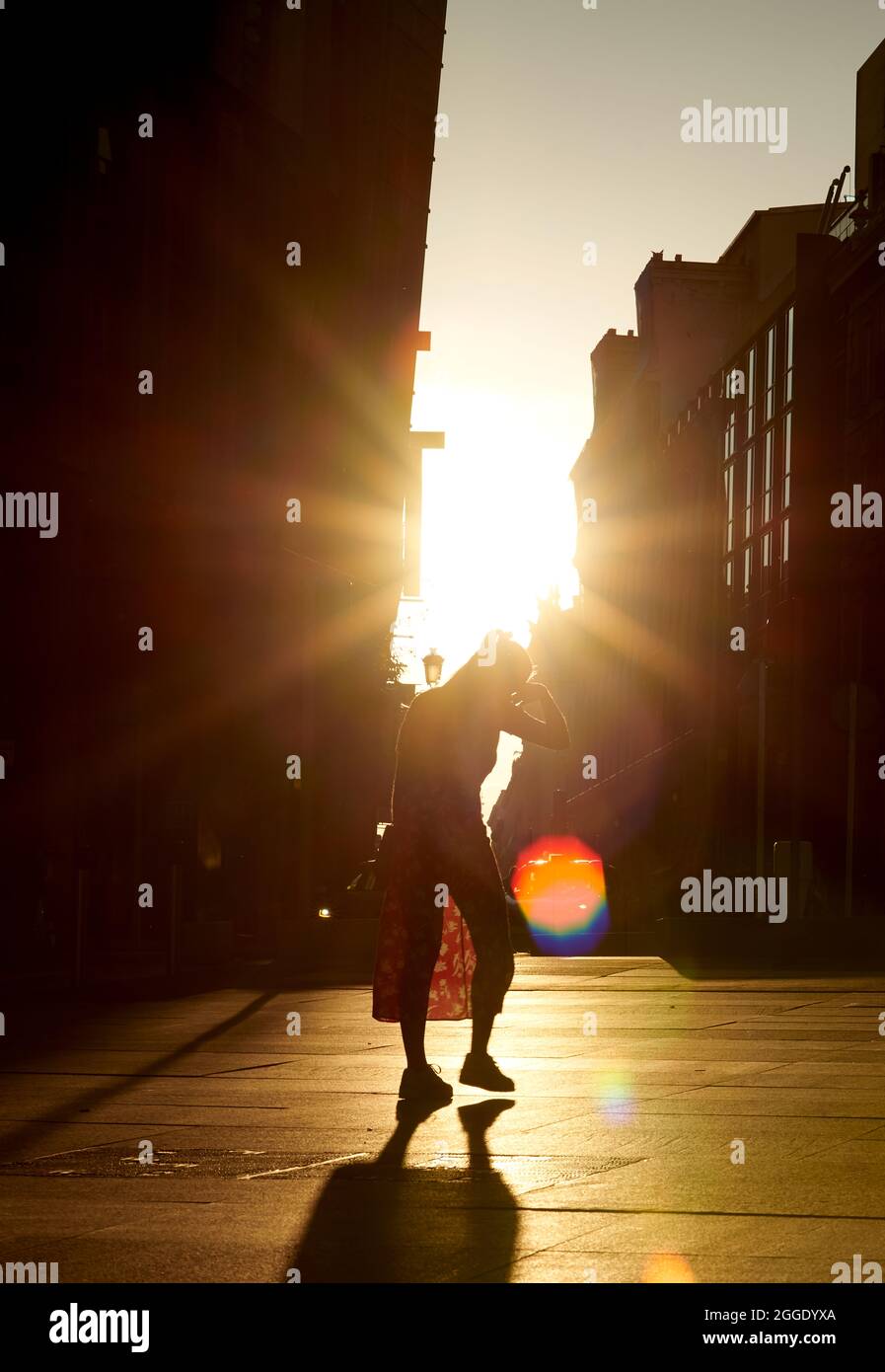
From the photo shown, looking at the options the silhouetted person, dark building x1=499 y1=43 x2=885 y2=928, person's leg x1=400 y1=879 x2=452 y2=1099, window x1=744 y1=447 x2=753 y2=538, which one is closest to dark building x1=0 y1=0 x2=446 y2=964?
dark building x1=499 y1=43 x2=885 y2=928

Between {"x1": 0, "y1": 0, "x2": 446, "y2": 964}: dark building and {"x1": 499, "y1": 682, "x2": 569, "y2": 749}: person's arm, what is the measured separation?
865cm

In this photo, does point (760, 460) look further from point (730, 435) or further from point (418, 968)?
point (418, 968)

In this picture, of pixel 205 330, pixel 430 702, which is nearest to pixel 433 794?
pixel 430 702

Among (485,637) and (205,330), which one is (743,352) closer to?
(205,330)

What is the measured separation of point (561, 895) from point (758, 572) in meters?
24.2

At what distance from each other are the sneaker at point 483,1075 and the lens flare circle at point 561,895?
1785cm

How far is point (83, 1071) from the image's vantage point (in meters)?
9.09

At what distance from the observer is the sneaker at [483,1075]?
307 inches

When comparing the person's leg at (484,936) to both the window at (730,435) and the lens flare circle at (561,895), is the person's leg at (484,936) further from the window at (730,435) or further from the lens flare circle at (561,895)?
the window at (730,435)

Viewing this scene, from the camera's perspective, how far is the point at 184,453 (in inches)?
1266

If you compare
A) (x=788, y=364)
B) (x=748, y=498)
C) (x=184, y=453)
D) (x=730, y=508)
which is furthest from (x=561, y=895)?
(x=730, y=508)

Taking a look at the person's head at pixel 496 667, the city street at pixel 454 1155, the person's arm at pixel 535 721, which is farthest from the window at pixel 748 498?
the person's head at pixel 496 667

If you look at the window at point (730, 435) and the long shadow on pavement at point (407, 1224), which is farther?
the window at point (730, 435)

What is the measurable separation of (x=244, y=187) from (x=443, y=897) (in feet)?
98.9
